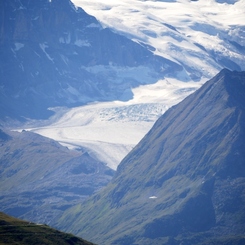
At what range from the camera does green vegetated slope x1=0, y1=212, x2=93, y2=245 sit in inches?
7308

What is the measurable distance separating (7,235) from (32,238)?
416cm

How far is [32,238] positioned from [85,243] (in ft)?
35.2

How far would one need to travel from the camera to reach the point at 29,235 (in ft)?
620

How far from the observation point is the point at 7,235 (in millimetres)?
186125

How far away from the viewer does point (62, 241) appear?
191375 mm

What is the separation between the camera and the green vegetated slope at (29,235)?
7308 inches

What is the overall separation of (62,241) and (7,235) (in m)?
9.64

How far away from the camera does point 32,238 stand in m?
188

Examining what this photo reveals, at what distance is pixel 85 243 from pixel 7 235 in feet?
48.6

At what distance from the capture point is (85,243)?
195 m
